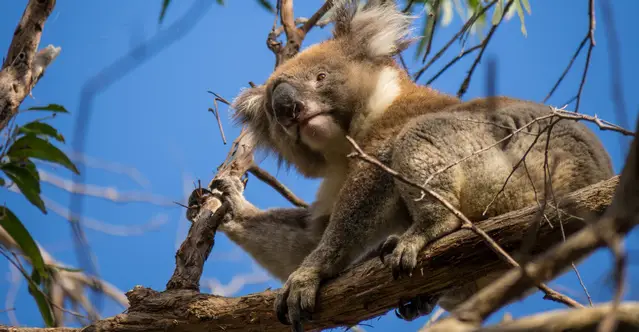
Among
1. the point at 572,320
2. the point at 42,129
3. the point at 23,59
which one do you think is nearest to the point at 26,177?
the point at 42,129

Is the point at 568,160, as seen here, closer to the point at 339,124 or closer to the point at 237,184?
the point at 339,124

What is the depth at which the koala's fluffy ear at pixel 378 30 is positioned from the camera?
385 centimetres

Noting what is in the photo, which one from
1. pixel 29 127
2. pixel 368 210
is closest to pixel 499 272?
pixel 368 210

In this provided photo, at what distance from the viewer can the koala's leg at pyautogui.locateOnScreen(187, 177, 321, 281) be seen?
3.78 m

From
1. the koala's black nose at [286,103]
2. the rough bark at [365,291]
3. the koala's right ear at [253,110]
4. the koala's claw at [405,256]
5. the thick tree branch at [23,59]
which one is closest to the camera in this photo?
the rough bark at [365,291]

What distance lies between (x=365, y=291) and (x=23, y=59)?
2.09 metres

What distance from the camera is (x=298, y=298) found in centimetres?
276

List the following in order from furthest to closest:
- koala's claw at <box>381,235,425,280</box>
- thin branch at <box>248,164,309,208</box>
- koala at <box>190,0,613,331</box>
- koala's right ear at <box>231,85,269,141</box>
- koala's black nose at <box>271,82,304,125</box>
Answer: thin branch at <box>248,164,309,208</box>
koala's right ear at <box>231,85,269,141</box>
koala's black nose at <box>271,82,304,125</box>
koala at <box>190,0,613,331</box>
koala's claw at <box>381,235,425,280</box>

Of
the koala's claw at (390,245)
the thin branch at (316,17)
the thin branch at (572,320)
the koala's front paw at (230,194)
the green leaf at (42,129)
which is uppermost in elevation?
the thin branch at (316,17)

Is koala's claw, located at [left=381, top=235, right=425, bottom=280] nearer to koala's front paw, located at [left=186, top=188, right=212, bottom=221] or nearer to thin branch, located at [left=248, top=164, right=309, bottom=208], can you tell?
koala's front paw, located at [left=186, top=188, right=212, bottom=221]

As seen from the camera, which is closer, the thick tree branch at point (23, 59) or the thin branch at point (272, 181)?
the thick tree branch at point (23, 59)

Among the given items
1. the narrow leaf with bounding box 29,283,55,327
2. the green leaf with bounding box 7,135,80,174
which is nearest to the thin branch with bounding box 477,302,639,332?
the green leaf with bounding box 7,135,80,174

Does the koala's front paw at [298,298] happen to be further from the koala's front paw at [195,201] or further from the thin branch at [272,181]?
the thin branch at [272,181]

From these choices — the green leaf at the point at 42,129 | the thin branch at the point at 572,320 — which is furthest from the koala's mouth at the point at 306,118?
the thin branch at the point at 572,320
